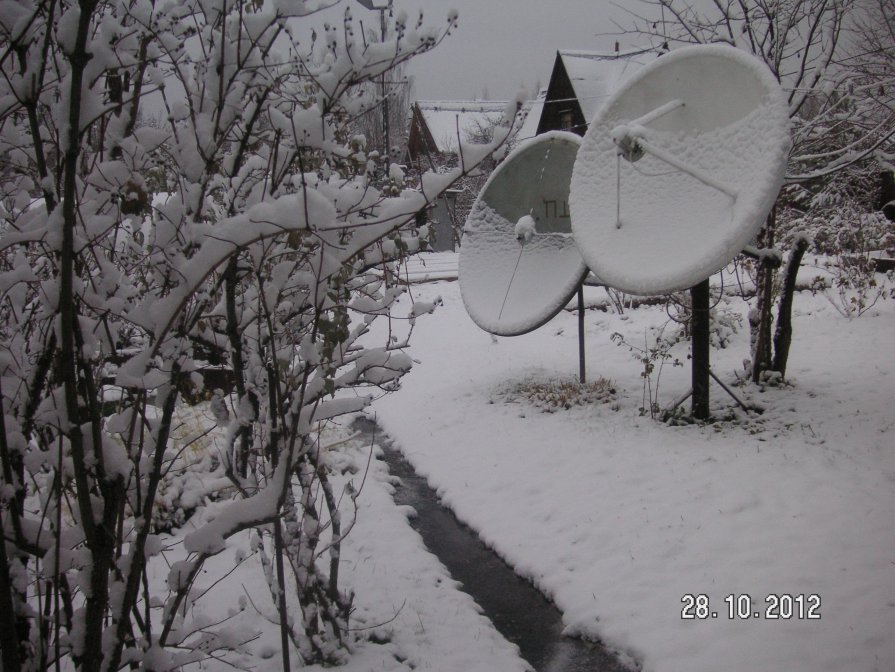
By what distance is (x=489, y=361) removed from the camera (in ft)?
30.9

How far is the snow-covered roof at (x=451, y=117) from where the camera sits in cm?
2745

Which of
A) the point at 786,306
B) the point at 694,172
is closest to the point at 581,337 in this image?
the point at 786,306

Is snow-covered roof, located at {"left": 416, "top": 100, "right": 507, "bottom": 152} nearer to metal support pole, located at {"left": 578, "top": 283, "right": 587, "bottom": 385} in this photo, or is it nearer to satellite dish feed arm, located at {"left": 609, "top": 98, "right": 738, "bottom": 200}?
metal support pole, located at {"left": 578, "top": 283, "right": 587, "bottom": 385}

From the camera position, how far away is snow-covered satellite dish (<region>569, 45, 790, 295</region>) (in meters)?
4.19

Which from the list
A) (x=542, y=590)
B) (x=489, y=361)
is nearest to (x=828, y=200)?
(x=489, y=361)

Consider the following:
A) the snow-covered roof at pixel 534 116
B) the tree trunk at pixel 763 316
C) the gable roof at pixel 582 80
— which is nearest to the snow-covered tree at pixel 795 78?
the tree trunk at pixel 763 316

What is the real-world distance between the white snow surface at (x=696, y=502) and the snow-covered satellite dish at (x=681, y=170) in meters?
1.57

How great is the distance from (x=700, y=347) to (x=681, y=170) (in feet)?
5.26

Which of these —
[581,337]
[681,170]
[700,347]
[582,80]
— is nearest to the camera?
[681,170]

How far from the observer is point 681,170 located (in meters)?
4.93

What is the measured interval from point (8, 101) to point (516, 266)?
5.91 meters

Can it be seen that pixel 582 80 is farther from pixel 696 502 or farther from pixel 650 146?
pixel 696 502

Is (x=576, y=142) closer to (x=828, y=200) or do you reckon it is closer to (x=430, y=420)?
(x=430, y=420)

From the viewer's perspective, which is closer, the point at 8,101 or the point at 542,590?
the point at 8,101
